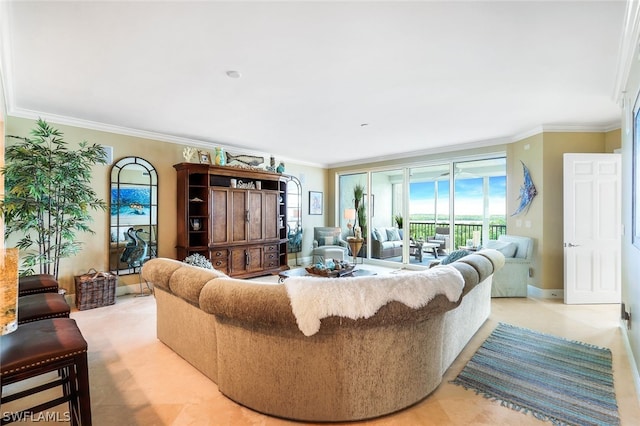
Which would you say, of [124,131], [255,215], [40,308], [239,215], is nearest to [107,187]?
[124,131]

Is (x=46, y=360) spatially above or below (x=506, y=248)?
below

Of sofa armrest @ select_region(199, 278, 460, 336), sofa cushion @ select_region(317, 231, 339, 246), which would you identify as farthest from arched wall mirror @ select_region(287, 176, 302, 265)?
sofa armrest @ select_region(199, 278, 460, 336)

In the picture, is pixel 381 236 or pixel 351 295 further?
pixel 381 236

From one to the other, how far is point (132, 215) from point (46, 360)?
3.64 metres

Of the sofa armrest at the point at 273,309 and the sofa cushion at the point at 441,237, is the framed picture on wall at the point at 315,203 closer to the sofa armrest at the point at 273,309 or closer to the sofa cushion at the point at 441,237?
the sofa cushion at the point at 441,237

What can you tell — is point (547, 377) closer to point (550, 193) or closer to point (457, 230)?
point (550, 193)

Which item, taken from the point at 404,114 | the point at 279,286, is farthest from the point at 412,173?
the point at 279,286

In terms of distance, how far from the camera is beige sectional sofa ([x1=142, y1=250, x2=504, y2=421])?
1.73m

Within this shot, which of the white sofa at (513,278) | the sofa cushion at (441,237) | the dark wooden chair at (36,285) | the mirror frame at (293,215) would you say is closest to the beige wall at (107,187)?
the dark wooden chair at (36,285)

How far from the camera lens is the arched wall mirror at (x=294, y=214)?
7043 mm

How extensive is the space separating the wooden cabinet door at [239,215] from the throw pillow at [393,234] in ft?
11.4

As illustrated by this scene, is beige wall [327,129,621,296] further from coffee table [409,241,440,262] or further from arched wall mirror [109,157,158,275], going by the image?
arched wall mirror [109,157,158,275]

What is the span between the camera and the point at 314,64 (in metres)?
2.62

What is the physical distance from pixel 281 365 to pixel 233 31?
226 centimetres
